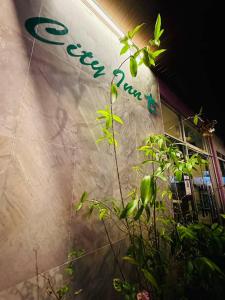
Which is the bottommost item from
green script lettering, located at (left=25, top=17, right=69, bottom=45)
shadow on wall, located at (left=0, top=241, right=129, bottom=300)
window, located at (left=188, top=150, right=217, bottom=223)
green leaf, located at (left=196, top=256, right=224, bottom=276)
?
shadow on wall, located at (left=0, top=241, right=129, bottom=300)

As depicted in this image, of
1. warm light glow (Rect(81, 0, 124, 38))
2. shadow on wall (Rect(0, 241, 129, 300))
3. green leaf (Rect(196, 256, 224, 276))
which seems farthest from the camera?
warm light glow (Rect(81, 0, 124, 38))

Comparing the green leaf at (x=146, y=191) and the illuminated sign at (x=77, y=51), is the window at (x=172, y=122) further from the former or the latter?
the green leaf at (x=146, y=191)

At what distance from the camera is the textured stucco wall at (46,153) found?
978 mm

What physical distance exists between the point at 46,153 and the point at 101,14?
1.75 meters

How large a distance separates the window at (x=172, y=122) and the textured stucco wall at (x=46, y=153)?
2.26 meters

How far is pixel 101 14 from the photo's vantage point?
2.00 m

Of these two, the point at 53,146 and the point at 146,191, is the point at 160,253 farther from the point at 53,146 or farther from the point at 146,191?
the point at 53,146

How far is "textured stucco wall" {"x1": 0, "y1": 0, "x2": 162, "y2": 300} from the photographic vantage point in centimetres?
98

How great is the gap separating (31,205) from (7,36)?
3.41ft

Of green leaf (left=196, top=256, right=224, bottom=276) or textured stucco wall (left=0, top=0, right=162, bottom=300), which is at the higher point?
textured stucco wall (left=0, top=0, right=162, bottom=300)

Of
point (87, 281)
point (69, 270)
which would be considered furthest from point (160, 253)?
point (69, 270)

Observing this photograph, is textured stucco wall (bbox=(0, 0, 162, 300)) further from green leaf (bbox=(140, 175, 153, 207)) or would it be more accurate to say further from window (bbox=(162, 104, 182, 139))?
window (bbox=(162, 104, 182, 139))

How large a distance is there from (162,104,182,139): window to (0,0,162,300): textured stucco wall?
2262 millimetres

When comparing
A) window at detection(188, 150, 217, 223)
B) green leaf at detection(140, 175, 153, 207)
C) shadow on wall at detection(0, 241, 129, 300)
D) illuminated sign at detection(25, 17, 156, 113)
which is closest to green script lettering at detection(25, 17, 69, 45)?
illuminated sign at detection(25, 17, 156, 113)
